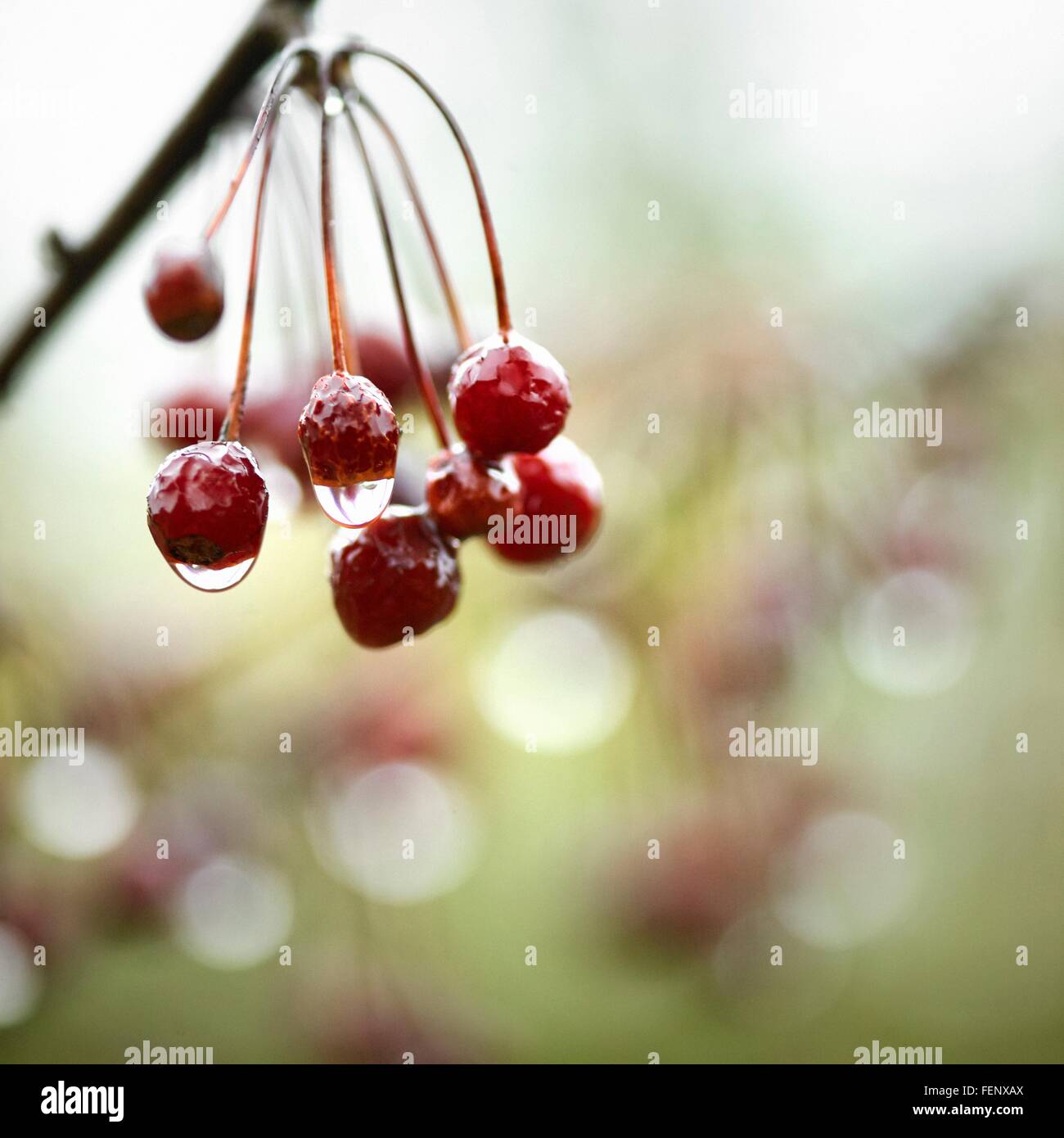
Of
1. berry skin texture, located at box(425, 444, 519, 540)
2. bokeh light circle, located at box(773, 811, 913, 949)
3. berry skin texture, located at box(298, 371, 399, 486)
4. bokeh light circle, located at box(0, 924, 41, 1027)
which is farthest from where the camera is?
bokeh light circle, located at box(773, 811, 913, 949)

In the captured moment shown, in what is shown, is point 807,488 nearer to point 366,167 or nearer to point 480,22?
point 366,167

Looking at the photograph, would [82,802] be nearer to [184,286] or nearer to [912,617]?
[184,286]

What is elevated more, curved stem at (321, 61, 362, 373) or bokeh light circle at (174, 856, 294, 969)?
curved stem at (321, 61, 362, 373)

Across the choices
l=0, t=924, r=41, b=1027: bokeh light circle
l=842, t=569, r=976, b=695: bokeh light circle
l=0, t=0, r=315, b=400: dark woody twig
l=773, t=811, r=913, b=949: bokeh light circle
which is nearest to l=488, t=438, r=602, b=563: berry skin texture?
l=0, t=0, r=315, b=400: dark woody twig

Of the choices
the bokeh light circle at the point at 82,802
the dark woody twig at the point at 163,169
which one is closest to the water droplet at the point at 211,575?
the dark woody twig at the point at 163,169

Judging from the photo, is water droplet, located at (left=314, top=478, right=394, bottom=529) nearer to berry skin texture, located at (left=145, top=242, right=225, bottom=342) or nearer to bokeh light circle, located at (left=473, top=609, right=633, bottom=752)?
berry skin texture, located at (left=145, top=242, right=225, bottom=342)

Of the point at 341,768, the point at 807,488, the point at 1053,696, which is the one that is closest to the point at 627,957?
the point at 341,768

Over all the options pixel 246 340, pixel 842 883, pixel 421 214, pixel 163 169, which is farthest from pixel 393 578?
pixel 842 883

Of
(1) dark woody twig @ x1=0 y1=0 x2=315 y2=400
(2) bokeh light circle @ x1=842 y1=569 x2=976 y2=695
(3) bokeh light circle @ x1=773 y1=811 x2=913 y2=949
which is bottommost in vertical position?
(3) bokeh light circle @ x1=773 y1=811 x2=913 y2=949
